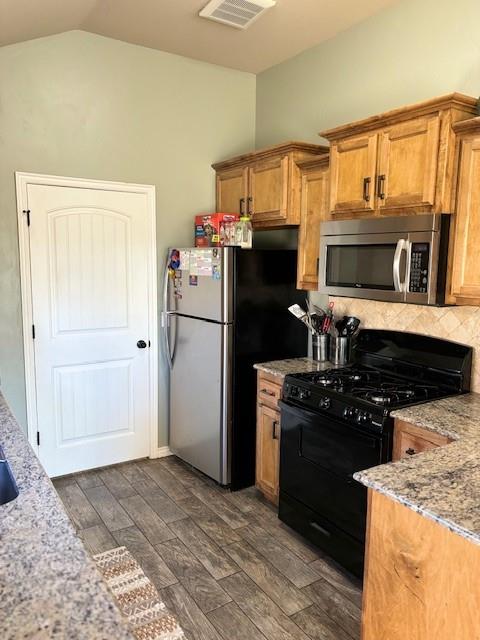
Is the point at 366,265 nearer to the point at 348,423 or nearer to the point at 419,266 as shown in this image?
the point at 419,266

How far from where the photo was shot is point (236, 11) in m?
2.83

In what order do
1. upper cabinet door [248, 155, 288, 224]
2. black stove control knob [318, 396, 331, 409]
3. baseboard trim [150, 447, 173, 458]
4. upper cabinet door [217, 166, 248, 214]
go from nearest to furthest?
black stove control knob [318, 396, 331, 409], upper cabinet door [248, 155, 288, 224], upper cabinet door [217, 166, 248, 214], baseboard trim [150, 447, 173, 458]

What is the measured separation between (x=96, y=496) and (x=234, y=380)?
3.95ft

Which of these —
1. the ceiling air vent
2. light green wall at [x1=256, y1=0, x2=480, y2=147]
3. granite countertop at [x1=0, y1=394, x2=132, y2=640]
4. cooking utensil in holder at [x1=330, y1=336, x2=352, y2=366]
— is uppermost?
the ceiling air vent

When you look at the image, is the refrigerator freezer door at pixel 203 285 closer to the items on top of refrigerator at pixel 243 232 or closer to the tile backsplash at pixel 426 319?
the items on top of refrigerator at pixel 243 232

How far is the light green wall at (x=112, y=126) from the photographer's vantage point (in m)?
3.12

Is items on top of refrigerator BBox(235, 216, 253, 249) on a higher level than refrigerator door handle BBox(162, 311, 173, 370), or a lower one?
higher

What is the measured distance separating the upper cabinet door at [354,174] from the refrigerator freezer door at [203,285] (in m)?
0.76

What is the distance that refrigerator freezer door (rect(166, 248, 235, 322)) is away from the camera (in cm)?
311

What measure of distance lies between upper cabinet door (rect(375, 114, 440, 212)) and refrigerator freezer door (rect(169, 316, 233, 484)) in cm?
131

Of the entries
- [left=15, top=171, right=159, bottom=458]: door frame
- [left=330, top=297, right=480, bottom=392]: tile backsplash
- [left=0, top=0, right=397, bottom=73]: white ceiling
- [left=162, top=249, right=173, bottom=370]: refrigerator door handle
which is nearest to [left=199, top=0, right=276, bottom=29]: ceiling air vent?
[left=0, top=0, right=397, bottom=73]: white ceiling

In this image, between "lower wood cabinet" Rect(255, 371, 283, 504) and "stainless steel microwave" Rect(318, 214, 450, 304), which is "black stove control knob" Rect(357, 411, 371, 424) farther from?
"lower wood cabinet" Rect(255, 371, 283, 504)

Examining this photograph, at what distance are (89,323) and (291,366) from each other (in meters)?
1.49

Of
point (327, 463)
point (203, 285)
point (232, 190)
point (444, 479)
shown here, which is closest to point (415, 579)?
point (444, 479)
